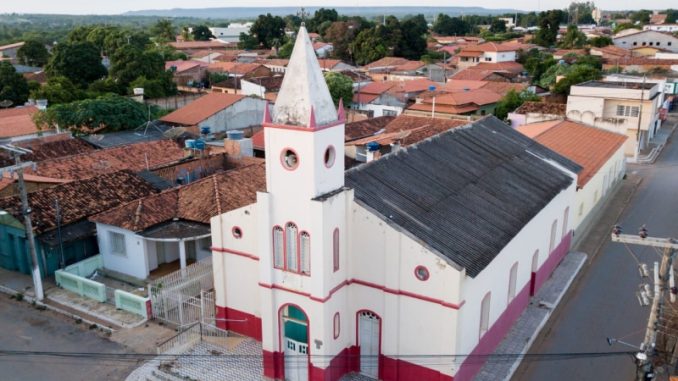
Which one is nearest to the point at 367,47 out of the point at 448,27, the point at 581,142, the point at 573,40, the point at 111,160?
the point at 573,40

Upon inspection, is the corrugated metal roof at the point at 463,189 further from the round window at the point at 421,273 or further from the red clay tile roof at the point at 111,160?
the red clay tile roof at the point at 111,160

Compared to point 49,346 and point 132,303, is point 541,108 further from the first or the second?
point 49,346

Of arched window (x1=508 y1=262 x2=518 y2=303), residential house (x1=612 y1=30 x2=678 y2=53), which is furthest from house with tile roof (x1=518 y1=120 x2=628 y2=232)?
residential house (x1=612 y1=30 x2=678 y2=53)

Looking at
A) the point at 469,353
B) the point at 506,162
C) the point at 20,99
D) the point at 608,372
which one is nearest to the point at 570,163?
the point at 506,162

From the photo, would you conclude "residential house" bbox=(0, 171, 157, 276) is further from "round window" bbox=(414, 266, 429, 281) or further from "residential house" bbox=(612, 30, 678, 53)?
"residential house" bbox=(612, 30, 678, 53)

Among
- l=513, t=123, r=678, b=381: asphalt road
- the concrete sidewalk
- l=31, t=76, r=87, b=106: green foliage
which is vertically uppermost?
l=31, t=76, r=87, b=106: green foliage
